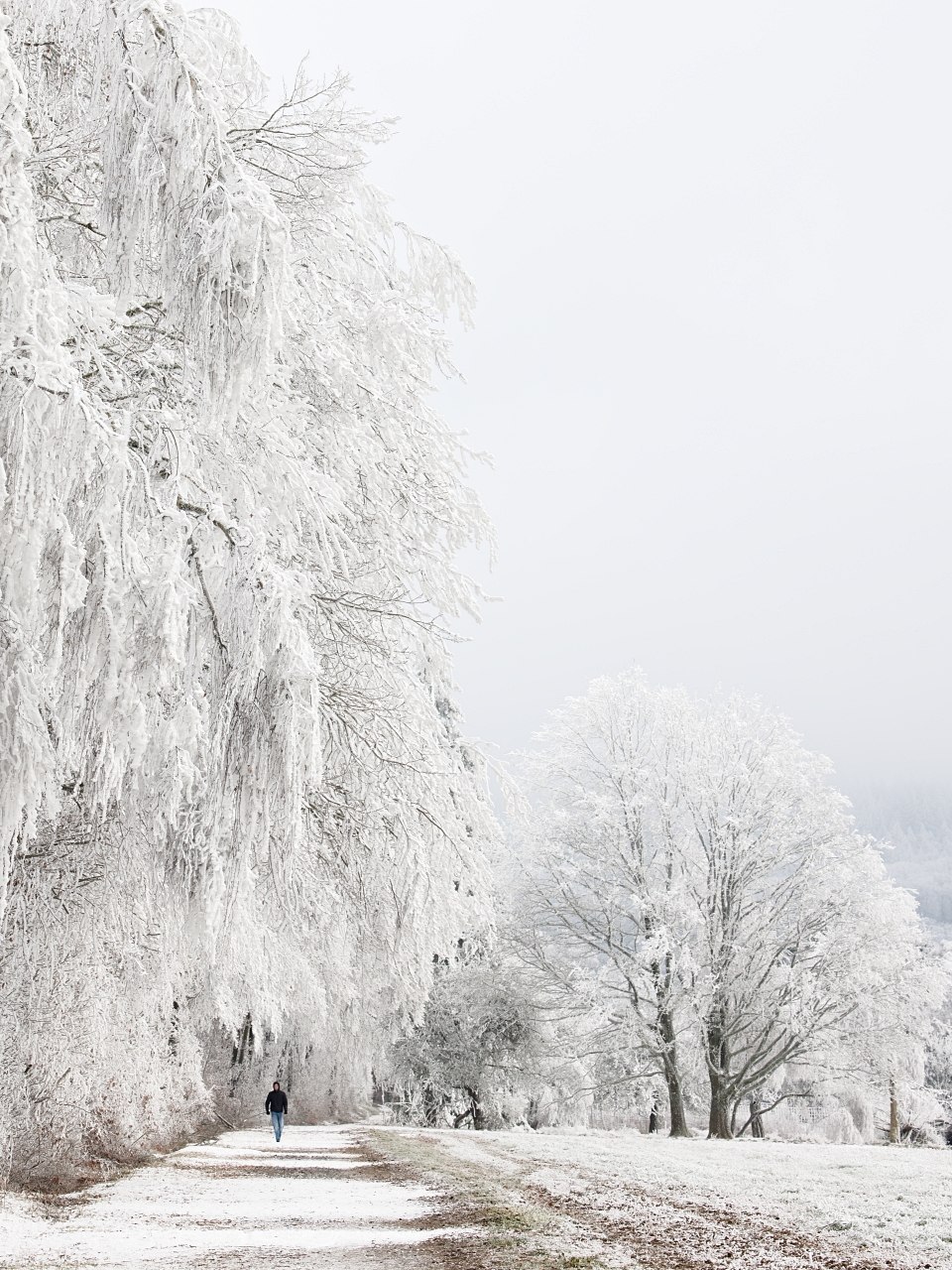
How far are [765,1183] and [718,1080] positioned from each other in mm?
9644

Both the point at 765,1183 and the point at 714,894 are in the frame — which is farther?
the point at 714,894

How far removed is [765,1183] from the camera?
1005 centimetres

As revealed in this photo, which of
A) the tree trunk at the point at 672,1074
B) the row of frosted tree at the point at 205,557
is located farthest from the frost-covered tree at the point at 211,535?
the tree trunk at the point at 672,1074

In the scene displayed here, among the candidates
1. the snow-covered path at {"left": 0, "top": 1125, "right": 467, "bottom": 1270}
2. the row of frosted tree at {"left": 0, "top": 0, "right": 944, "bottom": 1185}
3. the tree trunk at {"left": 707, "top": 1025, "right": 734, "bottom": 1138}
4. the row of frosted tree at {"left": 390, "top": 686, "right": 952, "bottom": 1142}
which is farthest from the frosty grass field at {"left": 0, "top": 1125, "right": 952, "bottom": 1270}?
the tree trunk at {"left": 707, "top": 1025, "right": 734, "bottom": 1138}

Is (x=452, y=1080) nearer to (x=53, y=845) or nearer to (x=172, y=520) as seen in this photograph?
(x=53, y=845)

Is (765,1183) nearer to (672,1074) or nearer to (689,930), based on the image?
(689,930)

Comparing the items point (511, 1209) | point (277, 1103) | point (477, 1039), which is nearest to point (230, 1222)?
point (511, 1209)

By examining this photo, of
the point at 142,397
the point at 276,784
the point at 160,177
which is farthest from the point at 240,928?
the point at 160,177

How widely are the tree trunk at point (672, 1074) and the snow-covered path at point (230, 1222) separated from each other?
7.58 metres

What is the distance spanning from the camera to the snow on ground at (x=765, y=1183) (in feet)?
22.0

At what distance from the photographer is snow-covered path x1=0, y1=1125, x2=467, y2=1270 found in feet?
20.8

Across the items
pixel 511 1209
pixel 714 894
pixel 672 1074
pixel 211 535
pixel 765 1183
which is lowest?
pixel 672 1074

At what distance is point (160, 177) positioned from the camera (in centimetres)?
361

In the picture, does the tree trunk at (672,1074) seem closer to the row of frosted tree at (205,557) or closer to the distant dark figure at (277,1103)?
the distant dark figure at (277,1103)
